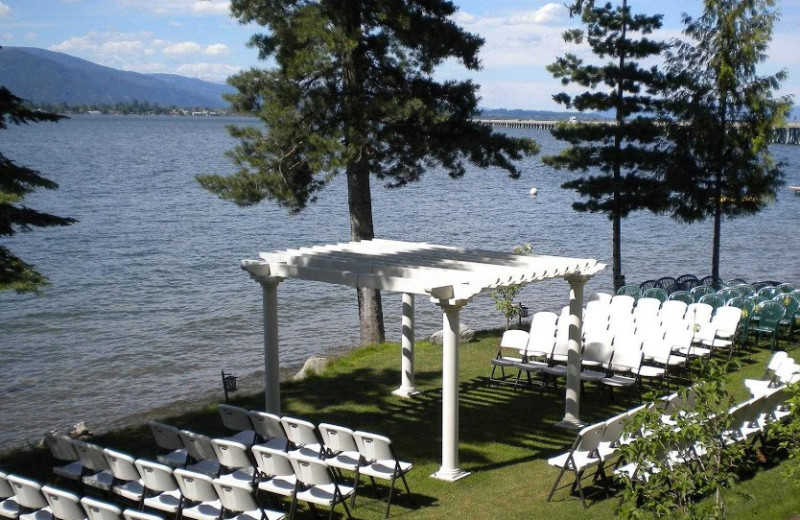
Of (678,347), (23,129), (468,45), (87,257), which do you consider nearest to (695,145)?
(468,45)

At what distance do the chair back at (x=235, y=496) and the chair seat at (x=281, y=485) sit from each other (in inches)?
25.3

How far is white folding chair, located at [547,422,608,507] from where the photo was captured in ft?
28.1

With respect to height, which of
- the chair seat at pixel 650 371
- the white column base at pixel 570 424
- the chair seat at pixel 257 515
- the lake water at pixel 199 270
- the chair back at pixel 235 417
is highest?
the chair back at pixel 235 417

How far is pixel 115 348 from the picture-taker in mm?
20453

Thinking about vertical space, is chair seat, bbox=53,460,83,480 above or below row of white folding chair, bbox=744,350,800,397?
below

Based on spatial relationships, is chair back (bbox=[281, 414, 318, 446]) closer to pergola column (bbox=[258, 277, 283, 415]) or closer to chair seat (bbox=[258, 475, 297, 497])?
chair seat (bbox=[258, 475, 297, 497])

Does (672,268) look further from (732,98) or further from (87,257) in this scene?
(87,257)

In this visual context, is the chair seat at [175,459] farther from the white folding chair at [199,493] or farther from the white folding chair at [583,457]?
the white folding chair at [583,457]

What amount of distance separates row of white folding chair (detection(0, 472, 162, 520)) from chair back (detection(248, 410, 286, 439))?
1992 millimetres

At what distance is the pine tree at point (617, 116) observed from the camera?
802 inches

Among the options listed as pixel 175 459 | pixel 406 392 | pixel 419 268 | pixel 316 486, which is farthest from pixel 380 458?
pixel 406 392

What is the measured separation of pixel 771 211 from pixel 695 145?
3607cm

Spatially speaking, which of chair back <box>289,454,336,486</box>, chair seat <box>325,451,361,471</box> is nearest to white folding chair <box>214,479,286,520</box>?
chair back <box>289,454,336,486</box>

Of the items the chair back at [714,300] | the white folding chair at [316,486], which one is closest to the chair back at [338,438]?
the white folding chair at [316,486]
